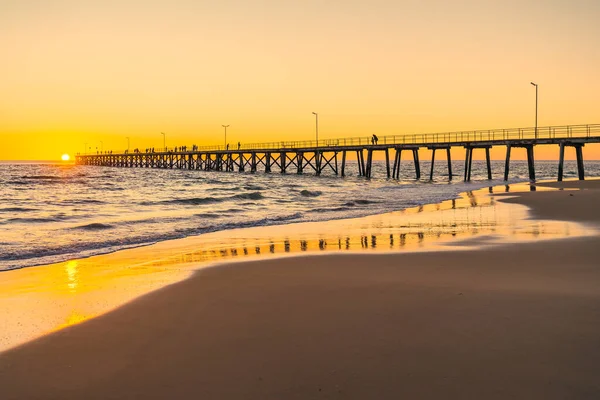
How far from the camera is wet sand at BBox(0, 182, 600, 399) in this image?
4336 mm

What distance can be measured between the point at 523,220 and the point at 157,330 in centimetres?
1387

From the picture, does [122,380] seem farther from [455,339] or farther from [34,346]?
[455,339]

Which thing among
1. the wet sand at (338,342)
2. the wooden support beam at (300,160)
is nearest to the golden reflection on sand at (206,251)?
the wet sand at (338,342)

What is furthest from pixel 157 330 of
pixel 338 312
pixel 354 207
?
pixel 354 207

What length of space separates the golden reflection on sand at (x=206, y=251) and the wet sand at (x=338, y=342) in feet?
2.22

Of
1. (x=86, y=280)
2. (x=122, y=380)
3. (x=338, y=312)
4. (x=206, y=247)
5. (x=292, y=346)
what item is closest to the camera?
(x=122, y=380)

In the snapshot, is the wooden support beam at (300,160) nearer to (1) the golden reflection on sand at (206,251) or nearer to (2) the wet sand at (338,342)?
(1) the golden reflection on sand at (206,251)

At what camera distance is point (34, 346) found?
554 cm

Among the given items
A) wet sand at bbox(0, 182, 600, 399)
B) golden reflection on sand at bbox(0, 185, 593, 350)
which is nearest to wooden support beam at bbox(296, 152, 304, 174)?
golden reflection on sand at bbox(0, 185, 593, 350)

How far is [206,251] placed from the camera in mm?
12266

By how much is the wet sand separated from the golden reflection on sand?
676mm

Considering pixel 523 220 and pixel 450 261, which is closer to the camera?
pixel 450 261

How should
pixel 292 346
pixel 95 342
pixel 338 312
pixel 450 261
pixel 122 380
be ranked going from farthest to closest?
pixel 450 261 → pixel 338 312 → pixel 95 342 → pixel 292 346 → pixel 122 380

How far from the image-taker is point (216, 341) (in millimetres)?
5480
